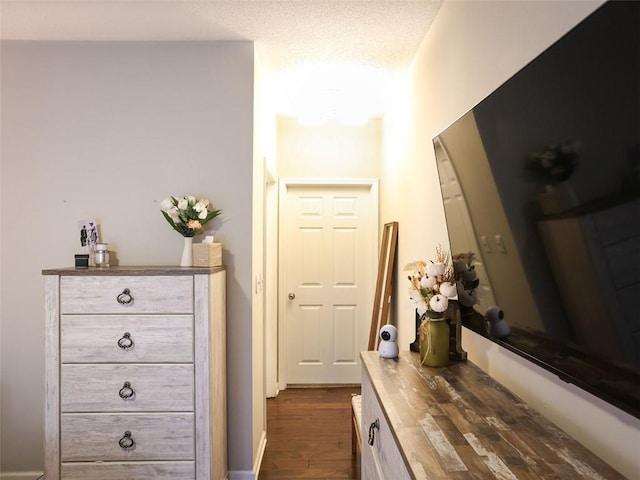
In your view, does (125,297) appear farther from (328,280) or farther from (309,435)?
(328,280)

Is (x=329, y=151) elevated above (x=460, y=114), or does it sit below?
above

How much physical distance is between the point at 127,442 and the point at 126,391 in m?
0.26

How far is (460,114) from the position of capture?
191 centimetres

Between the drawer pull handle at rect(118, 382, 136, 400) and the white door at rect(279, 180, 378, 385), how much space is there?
2.22m

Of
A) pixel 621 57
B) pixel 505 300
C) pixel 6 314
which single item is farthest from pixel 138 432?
pixel 621 57

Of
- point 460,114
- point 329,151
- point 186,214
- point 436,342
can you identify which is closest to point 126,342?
point 186,214

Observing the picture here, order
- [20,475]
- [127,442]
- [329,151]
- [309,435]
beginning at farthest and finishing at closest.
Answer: [329,151] < [309,435] < [20,475] < [127,442]

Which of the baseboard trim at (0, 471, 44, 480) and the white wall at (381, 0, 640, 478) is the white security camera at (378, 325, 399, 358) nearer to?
the white wall at (381, 0, 640, 478)

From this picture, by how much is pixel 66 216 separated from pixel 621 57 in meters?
2.80

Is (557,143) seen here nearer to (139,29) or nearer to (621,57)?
(621,57)

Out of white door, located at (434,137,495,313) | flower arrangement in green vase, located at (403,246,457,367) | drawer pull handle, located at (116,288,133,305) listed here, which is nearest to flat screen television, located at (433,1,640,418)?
white door, located at (434,137,495,313)

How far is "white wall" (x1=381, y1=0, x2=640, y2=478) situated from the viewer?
1057 mm

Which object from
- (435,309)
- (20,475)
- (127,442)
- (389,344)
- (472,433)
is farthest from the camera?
(20,475)

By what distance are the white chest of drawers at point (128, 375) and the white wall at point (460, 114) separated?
1.36 m
